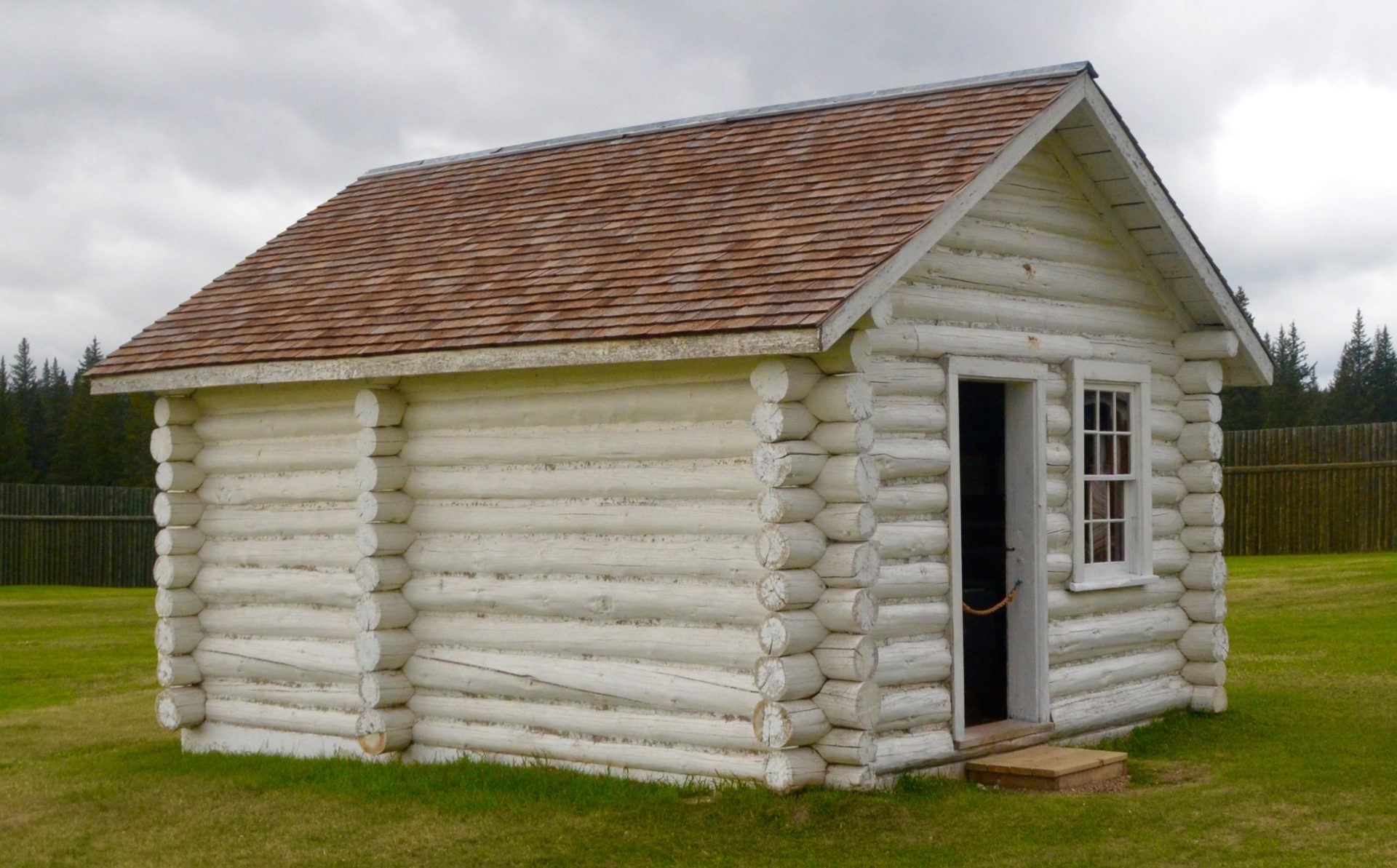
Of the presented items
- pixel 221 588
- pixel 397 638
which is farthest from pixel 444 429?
pixel 221 588

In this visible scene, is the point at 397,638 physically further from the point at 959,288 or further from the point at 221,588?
the point at 959,288

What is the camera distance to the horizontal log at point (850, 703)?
920 cm

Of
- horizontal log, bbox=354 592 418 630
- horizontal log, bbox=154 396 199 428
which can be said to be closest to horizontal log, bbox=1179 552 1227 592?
horizontal log, bbox=354 592 418 630

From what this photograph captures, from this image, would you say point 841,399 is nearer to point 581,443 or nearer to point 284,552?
point 581,443

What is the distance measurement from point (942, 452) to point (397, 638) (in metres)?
4.09

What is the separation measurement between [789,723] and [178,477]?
6.06m

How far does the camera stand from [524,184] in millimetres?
13531

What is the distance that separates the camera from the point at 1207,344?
1266 cm

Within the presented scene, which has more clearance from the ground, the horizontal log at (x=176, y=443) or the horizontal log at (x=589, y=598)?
the horizontal log at (x=176, y=443)

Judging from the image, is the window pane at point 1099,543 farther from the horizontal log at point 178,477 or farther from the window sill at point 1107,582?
the horizontal log at point 178,477

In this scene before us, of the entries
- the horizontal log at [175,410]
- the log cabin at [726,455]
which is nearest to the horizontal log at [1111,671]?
the log cabin at [726,455]

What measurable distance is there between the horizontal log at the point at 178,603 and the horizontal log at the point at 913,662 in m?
6.02

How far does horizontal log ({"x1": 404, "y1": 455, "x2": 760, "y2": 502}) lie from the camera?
979cm

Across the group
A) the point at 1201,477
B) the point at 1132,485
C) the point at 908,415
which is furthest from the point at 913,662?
the point at 1201,477
